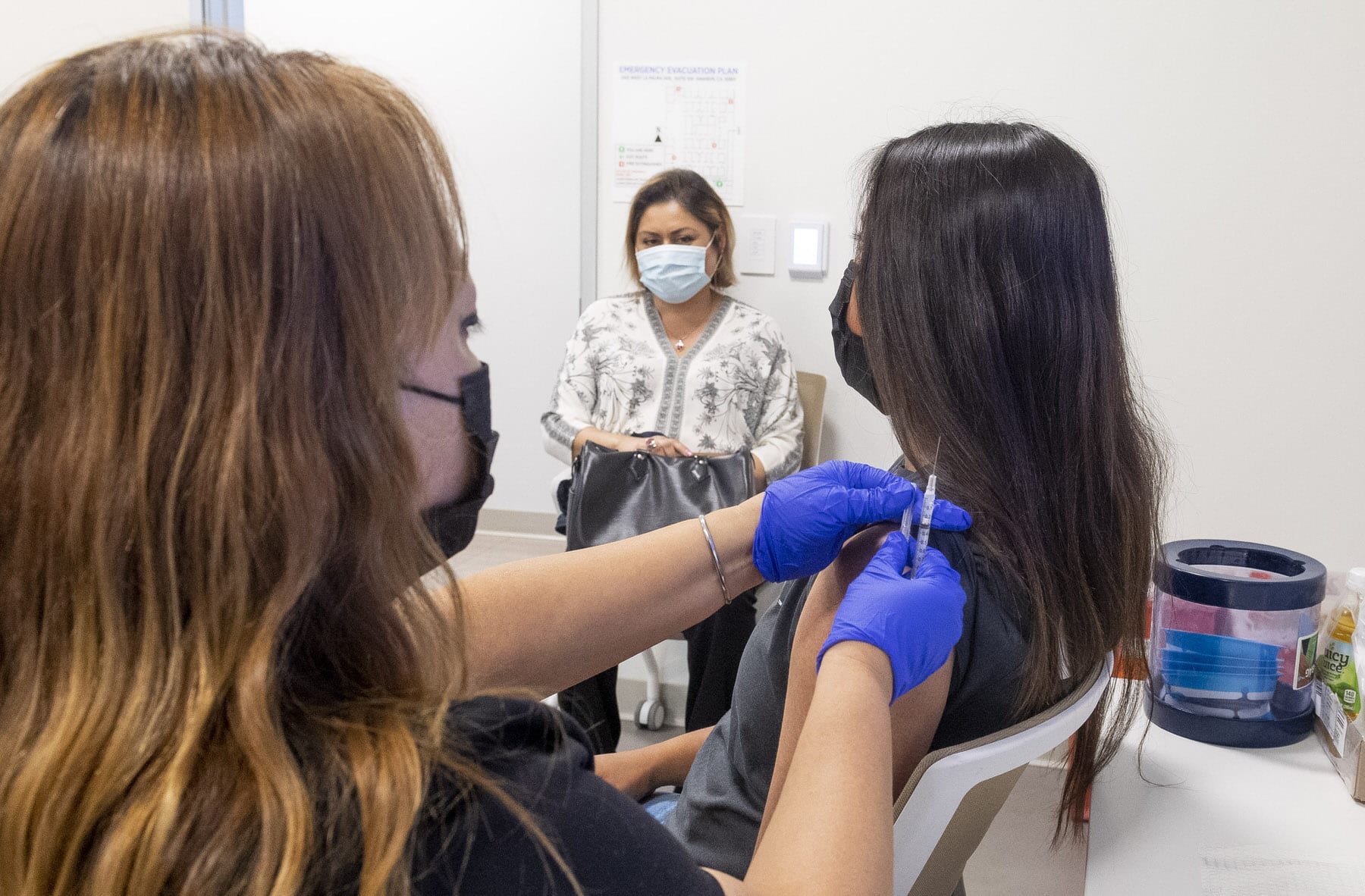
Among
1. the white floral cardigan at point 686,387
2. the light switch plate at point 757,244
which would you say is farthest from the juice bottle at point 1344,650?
the light switch plate at point 757,244

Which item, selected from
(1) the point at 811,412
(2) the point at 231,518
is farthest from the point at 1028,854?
(2) the point at 231,518

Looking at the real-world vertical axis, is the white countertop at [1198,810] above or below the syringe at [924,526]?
below

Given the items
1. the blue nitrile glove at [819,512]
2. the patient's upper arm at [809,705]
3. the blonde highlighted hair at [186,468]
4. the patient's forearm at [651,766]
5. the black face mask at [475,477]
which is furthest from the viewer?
the patient's forearm at [651,766]

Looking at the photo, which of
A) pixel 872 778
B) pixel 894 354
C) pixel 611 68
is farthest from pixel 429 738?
pixel 611 68

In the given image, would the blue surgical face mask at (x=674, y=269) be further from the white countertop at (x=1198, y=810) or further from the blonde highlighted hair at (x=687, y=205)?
the white countertop at (x=1198, y=810)

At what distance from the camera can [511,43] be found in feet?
10.6

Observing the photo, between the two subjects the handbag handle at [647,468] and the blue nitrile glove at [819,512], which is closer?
the blue nitrile glove at [819,512]

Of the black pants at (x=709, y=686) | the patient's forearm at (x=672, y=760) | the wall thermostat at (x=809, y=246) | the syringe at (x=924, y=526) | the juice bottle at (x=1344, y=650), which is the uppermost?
the wall thermostat at (x=809, y=246)

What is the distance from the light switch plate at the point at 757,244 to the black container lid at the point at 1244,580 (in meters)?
1.81

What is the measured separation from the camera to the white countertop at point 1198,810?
92 cm

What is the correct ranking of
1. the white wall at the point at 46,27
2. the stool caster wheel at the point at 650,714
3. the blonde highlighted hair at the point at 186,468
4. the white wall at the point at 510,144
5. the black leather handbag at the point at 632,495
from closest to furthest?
1. the blonde highlighted hair at the point at 186,468
2. the white wall at the point at 46,27
3. the black leather handbag at the point at 632,495
4. the stool caster wheel at the point at 650,714
5. the white wall at the point at 510,144

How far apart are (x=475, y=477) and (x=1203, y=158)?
8.06 ft

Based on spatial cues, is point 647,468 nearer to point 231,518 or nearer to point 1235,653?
point 1235,653

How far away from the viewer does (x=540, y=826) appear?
20.5 inches
